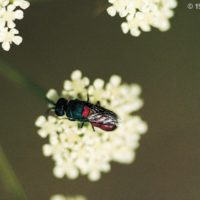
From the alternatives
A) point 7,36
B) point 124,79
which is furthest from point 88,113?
point 124,79

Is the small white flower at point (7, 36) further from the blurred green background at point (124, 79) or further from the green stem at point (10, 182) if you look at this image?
the blurred green background at point (124, 79)

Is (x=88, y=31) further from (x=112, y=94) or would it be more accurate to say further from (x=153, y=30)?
(x=112, y=94)

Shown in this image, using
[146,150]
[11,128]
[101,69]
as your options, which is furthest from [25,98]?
[146,150]

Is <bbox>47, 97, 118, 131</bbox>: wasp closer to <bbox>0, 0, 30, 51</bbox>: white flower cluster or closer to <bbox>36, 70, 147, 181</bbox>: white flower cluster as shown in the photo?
<bbox>36, 70, 147, 181</bbox>: white flower cluster

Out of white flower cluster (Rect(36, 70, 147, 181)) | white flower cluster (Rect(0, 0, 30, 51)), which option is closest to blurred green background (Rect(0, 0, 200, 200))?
white flower cluster (Rect(36, 70, 147, 181))

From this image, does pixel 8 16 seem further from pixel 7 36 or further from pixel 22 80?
pixel 22 80
